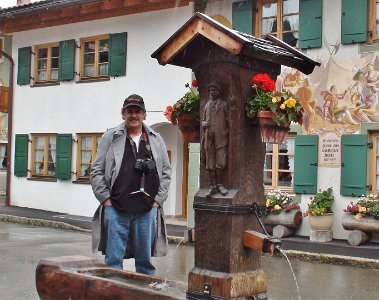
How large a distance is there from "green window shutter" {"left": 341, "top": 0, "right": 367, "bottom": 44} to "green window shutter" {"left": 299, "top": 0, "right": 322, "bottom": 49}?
18.7 inches

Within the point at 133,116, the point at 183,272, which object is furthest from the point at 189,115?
the point at 183,272

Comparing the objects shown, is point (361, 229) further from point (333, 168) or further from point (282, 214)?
point (282, 214)

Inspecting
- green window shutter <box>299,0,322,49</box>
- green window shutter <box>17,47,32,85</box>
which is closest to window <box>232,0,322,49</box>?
green window shutter <box>299,0,322,49</box>

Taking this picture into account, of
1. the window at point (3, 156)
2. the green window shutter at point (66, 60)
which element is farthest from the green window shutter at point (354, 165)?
the window at point (3, 156)

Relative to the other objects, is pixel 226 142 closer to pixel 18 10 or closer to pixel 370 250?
pixel 370 250

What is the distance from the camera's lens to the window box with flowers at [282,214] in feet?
38.1

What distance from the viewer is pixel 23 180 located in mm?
18109

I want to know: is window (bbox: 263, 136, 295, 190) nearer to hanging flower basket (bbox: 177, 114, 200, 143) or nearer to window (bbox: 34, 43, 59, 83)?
window (bbox: 34, 43, 59, 83)

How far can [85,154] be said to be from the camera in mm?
16484

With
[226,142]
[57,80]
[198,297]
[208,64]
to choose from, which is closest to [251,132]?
[226,142]

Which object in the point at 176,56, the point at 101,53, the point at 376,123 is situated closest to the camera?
the point at 176,56

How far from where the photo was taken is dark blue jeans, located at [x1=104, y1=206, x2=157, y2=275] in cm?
529

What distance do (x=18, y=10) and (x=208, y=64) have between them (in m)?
14.3

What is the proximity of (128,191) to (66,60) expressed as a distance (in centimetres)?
1198
